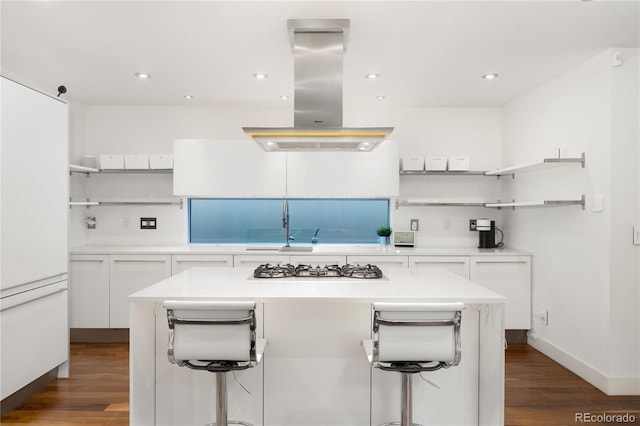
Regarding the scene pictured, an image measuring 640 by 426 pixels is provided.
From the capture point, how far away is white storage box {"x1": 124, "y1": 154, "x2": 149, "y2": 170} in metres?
4.60

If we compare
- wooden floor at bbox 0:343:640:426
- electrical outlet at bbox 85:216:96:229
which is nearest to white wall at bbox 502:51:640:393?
wooden floor at bbox 0:343:640:426

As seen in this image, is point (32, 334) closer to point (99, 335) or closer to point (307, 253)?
point (99, 335)

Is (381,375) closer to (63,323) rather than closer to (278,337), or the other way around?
(278,337)

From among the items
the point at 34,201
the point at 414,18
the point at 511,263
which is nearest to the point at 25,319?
the point at 34,201

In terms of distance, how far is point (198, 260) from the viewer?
429 centimetres

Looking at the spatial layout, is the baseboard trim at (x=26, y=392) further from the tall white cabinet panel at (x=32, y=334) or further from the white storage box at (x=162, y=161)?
the white storage box at (x=162, y=161)

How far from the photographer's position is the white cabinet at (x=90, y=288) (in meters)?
4.29

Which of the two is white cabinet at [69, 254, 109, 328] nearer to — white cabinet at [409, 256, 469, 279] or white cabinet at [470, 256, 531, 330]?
white cabinet at [409, 256, 469, 279]

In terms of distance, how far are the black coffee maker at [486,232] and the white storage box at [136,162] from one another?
A: 3715 mm

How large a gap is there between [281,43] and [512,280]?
3179 millimetres

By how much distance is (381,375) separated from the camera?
2.45m

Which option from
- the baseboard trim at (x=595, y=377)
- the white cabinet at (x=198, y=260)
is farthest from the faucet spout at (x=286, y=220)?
the baseboard trim at (x=595, y=377)

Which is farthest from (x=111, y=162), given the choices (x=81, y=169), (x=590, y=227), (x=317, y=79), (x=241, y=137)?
(x=590, y=227)

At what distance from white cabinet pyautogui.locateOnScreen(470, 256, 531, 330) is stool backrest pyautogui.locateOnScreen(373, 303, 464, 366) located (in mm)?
2492
